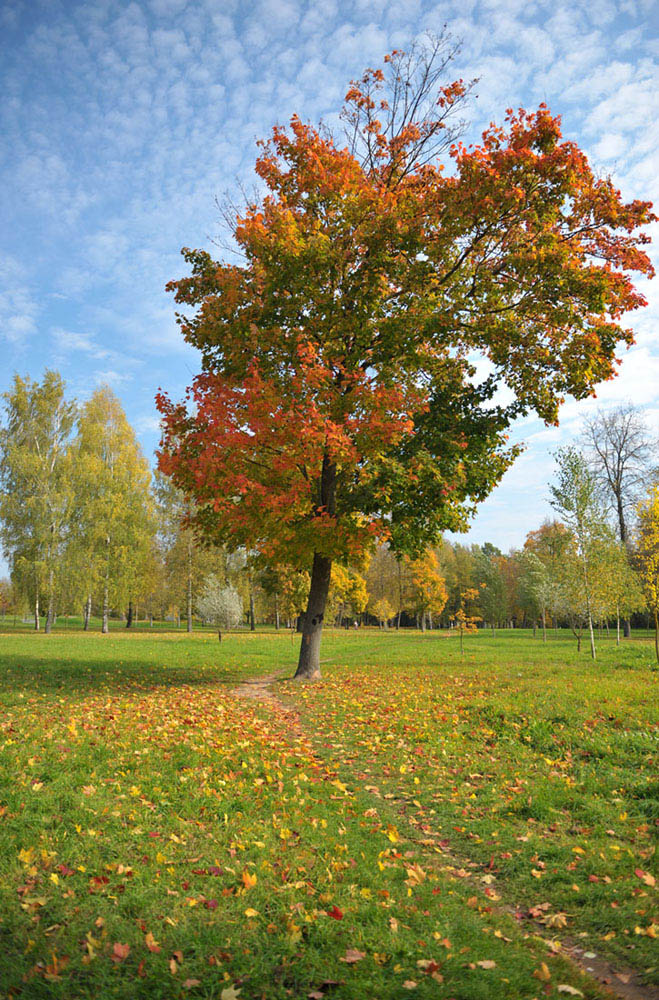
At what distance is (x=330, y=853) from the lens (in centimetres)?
484

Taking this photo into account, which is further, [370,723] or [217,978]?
[370,723]

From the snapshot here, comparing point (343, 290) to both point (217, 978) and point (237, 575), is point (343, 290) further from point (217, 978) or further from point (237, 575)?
point (237, 575)

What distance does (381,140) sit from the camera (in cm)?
1561

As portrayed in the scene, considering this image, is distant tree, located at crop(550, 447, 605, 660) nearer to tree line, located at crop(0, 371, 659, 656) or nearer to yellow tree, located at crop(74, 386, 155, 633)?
tree line, located at crop(0, 371, 659, 656)

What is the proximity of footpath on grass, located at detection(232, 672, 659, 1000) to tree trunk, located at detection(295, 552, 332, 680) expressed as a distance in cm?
873

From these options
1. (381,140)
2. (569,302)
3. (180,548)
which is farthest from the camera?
(180,548)

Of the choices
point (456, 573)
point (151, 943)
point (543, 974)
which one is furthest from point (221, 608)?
point (456, 573)

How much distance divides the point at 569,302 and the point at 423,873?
1159 cm

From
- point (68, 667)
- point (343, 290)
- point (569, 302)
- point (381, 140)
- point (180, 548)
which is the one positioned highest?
point (381, 140)

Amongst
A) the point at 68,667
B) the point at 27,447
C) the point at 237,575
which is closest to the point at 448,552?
the point at 237,575

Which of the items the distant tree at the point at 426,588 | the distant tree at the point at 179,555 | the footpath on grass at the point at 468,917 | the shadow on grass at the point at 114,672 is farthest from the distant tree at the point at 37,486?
the footpath on grass at the point at 468,917

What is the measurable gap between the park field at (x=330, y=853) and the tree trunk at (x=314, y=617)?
5519mm

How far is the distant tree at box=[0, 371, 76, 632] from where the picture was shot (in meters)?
38.1

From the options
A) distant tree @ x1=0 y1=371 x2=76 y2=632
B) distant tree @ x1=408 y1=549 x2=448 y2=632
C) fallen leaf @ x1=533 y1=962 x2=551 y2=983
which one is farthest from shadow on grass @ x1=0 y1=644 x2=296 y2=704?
distant tree @ x1=408 y1=549 x2=448 y2=632
